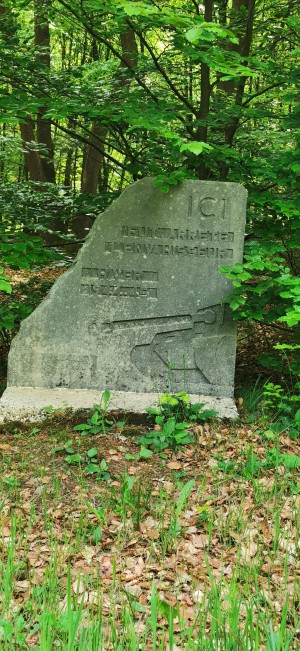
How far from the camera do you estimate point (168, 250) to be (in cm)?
493

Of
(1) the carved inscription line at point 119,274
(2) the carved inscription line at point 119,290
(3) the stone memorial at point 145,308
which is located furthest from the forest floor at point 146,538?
(1) the carved inscription line at point 119,274

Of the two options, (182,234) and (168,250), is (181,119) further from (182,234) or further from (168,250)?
(168,250)

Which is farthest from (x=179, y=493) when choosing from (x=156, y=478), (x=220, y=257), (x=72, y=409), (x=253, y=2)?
(x=253, y=2)

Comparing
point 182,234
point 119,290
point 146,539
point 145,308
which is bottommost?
point 146,539

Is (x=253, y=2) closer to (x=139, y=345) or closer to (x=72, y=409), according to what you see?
(x=139, y=345)

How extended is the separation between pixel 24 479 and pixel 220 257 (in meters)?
2.41

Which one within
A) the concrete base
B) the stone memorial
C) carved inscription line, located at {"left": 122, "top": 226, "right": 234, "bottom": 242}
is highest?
carved inscription line, located at {"left": 122, "top": 226, "right": 234, "bottom": 242}

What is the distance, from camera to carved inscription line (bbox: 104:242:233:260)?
16.2 feet

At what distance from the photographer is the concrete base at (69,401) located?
15.1 ft

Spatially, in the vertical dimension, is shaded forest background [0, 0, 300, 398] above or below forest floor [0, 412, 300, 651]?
above

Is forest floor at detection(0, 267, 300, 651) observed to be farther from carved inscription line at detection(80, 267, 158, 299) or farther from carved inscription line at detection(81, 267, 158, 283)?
carved inscription line at detection(81, 267, 158, 283)

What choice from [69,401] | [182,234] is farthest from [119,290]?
[69,401]

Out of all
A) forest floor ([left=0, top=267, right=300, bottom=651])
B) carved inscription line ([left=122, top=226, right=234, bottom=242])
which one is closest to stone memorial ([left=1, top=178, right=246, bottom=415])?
carved inscription line ([left=122, top=226, right=234, bottom=242])

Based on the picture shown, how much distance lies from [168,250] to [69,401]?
4.91 ft
